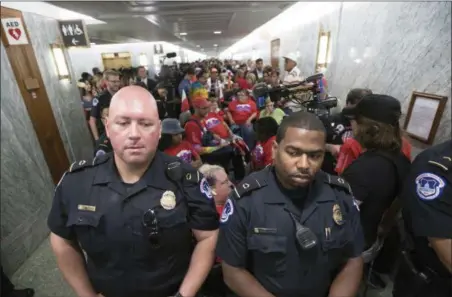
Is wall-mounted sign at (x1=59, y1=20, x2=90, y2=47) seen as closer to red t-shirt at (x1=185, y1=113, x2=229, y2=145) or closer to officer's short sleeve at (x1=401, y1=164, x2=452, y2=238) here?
red t-shirt at (x1=185, y1=113, x2=229, y2=145)

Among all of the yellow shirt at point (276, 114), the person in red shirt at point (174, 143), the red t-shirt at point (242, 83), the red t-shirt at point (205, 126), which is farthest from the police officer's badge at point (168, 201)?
the red t-shirt at point (242, 83)

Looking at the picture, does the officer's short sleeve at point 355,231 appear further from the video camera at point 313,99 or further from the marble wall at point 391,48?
the marble wall at point 391,48

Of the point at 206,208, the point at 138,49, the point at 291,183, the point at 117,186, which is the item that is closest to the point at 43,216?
the point at 117,186

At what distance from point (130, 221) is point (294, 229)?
31.7 inches

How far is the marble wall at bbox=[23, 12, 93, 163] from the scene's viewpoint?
3865 millimetres

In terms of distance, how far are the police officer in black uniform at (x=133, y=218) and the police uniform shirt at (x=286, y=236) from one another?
19 cm

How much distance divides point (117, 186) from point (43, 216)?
2673mm

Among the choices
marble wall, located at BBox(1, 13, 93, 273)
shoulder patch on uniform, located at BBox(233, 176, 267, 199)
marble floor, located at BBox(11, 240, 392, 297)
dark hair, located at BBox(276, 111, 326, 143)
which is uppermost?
dark hair, located at BBox(276, 111, 326, 143)

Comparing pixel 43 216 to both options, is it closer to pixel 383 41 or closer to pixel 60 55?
pixel 60 55

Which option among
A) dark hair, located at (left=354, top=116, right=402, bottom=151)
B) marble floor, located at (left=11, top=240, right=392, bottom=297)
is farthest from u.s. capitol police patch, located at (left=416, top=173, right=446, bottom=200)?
marble floor, located at (left=11, top=240, right=392, bottom=297)

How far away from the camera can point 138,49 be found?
15.1m

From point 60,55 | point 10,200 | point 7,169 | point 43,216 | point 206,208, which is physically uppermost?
point 60,55

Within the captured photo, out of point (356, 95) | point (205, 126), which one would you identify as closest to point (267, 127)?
point (356, 95)

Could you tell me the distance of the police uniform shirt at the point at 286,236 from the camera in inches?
49.5
